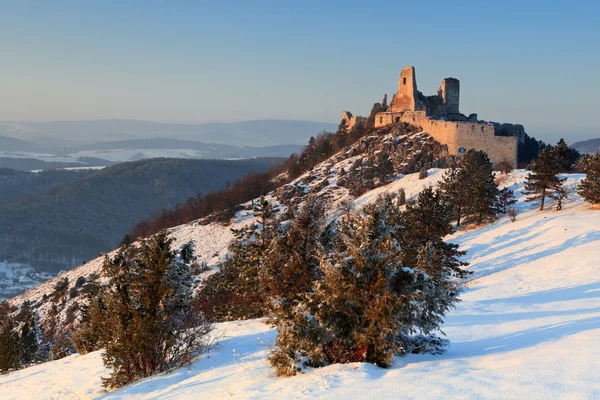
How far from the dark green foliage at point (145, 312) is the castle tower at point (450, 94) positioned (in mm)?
63577

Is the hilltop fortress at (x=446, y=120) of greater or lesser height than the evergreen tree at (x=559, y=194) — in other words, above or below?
above

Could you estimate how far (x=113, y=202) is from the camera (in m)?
178

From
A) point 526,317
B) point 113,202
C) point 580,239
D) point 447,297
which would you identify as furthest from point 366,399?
point 113,202

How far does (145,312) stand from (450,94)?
6614 centimetres

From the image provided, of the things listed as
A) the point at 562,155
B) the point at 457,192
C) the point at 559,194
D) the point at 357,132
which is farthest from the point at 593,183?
the point at 357,132

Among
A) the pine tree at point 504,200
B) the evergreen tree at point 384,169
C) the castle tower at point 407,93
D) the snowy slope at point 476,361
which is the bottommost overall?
the snowy slope at point 476,361

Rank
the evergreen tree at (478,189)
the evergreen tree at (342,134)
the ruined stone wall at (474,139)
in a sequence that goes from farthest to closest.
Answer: the evergreen tree at (342,134), the ruined stone wall at (474,139), the evergreen tree at (478,189)

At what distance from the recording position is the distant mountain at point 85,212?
456ft

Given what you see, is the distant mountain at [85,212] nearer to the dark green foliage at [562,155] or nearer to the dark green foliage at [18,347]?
the dark green foliage at [18,347]

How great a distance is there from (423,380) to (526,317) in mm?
7848

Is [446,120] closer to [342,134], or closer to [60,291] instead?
[342,134]

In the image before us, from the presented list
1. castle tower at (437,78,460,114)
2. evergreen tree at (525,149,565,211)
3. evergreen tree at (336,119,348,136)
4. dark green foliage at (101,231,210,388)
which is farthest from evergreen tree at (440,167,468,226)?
evergreen tree at (336,119,348,136)

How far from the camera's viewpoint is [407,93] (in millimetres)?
67750

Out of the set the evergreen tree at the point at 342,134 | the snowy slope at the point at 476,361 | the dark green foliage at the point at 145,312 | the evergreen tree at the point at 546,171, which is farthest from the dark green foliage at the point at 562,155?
the evergreen tree at the point at 342,134
